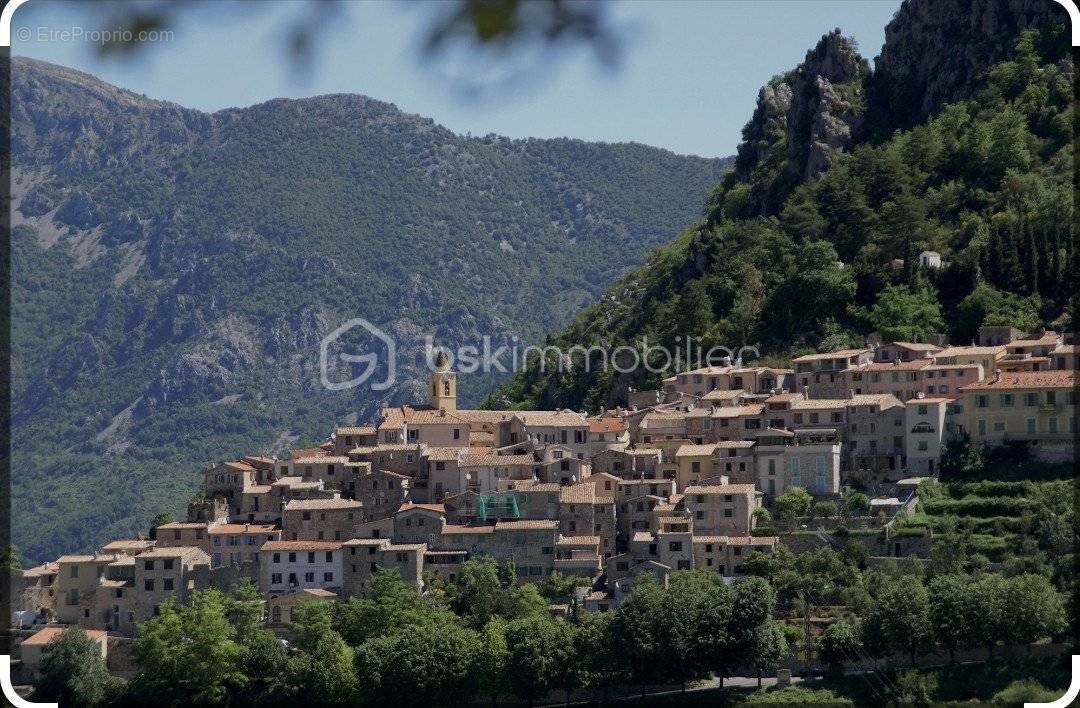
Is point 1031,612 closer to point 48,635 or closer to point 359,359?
point 48,635

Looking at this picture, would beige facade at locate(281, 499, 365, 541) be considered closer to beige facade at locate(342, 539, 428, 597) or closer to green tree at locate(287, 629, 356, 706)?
beige facade at locate(342, 539, 428, 597)

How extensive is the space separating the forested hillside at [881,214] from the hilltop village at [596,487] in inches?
213

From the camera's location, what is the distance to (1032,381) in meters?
47.9

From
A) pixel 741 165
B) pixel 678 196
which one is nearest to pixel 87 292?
A: pixel 678 196

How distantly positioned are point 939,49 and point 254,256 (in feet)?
227

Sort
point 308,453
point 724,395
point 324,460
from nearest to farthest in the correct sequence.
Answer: point 324,460 < point 724,395 < point 308,453

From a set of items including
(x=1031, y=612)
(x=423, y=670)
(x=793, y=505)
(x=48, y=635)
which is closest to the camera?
(x=1031, y=612)

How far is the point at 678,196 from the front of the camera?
145 metres

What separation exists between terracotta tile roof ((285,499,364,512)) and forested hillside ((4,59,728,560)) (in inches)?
1943

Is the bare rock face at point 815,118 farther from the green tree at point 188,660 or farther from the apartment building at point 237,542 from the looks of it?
the green tree at point 188,660

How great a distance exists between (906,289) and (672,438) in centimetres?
1156

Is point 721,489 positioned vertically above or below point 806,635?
above

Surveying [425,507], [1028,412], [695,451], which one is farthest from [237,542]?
[1028,412]

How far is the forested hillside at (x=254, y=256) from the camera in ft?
371
